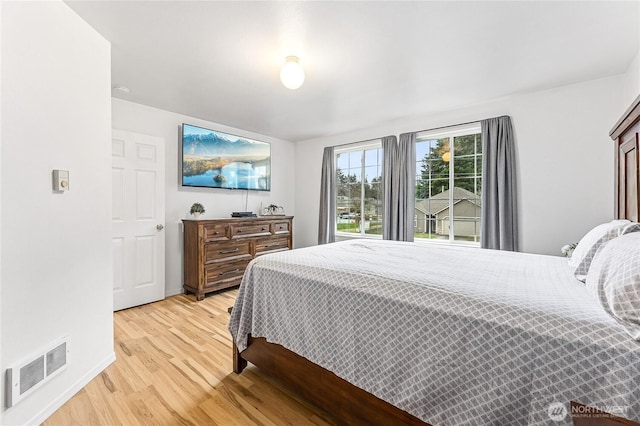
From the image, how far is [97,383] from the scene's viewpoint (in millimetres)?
1770

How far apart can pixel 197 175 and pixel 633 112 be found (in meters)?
4.25

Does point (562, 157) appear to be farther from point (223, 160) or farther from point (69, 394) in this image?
point (69, 394)

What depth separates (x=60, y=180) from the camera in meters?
1.57

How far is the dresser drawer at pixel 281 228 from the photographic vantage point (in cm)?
438

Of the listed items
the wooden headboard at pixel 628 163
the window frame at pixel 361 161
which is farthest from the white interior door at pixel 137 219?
the wooden headboard at pixel 628 163

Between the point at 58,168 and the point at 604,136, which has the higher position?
the point at 604,136

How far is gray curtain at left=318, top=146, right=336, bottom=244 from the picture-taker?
15.9ft

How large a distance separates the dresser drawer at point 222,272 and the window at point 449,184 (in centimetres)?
263

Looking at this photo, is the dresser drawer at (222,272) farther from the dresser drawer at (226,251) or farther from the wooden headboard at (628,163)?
the wooden headboard at (628,163)

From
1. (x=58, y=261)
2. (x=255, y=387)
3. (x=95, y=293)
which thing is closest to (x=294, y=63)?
(x=58, y=261)

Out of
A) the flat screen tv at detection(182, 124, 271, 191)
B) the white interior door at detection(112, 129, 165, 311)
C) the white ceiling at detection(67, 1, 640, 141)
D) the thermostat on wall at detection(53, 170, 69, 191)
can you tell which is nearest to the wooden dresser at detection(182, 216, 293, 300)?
the white interior door at detection(112, 129, 165, 311)

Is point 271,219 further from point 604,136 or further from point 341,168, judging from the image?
point 604,136

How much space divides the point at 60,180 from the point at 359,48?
221 centimetres

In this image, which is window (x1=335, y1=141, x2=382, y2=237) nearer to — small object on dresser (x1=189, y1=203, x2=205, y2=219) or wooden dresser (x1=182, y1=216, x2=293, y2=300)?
wooden dresser (x1=182, y1=216, x2=293, y2=300)
